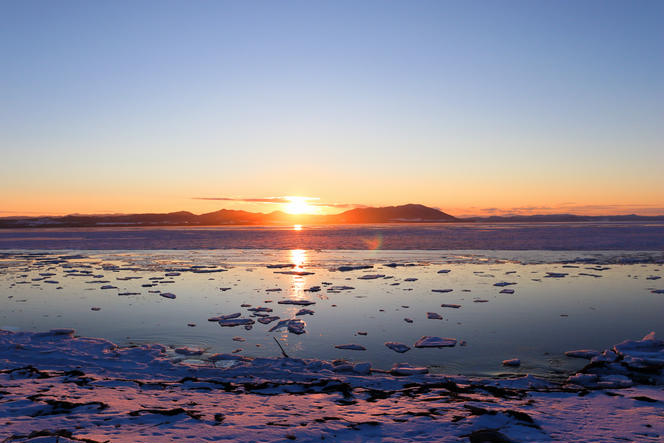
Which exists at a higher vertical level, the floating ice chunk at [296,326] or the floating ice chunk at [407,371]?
the floating ice chunk at [296,326]

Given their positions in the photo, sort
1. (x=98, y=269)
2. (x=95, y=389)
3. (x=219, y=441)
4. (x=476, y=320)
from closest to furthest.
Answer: (x=219, y=441)
(x=95, y=389)
(x=476, y=320)
(x=98, y=269)

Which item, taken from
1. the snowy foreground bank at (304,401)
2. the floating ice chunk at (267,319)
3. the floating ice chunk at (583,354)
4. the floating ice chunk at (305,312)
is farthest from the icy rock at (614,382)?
the floating ice chunk at (267,319)

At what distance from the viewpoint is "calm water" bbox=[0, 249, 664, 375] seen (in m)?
7.64

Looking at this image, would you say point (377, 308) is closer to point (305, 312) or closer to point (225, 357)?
point (305, 312)

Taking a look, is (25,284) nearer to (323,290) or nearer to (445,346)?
(323,290)

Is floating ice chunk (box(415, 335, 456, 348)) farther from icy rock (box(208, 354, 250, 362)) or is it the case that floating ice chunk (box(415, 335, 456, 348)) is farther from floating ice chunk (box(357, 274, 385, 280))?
floating ice chunk (box(357, 274, 385, 280))

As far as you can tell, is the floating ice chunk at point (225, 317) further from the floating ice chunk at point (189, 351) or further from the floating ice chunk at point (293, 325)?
the floating ice chunk at point (189, 351)

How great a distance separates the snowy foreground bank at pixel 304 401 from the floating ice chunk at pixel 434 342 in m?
1.24

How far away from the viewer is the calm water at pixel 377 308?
7637 millimetres

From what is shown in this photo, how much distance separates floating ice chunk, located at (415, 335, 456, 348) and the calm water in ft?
0.69

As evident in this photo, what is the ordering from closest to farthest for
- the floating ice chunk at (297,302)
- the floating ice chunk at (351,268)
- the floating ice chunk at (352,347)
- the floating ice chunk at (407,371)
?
the floating ice chunk at (407,371), the floating ice chunk at (352,347), the floating ice chunk at (297,302), the floating ice chunk at (351,268)

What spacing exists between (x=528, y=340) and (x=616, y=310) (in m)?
3.73

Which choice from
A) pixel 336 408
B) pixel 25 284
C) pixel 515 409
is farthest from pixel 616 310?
pixel 25 284

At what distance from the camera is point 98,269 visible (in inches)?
741
